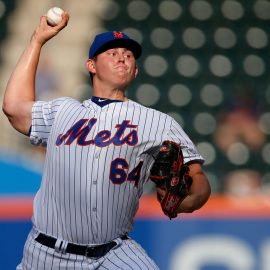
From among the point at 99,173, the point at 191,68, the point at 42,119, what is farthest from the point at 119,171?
the point at 191,68

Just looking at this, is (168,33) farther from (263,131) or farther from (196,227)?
(196,227)

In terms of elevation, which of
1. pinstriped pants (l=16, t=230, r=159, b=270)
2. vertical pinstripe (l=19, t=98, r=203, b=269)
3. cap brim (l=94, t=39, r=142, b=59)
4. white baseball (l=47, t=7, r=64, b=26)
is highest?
white baseball (l=47, t=7, r=64, b=26)

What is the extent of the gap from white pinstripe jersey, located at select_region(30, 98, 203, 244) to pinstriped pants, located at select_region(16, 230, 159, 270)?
0.22ft

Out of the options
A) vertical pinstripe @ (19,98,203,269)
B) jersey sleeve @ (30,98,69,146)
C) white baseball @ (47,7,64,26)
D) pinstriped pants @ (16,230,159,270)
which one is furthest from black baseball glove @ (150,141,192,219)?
white baseball @ (47,7,64,26)

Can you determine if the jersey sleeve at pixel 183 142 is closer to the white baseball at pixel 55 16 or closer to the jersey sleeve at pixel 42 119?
the jersey sleeve at pixel 42 119

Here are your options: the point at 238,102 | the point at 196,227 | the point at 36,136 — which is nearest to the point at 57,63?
the point at 238,102

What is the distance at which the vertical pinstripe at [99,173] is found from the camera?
300cm

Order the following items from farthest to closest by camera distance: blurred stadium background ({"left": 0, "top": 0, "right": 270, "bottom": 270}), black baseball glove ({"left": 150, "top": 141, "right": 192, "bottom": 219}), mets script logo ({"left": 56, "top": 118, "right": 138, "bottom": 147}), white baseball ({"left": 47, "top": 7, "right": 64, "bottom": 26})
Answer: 1. blurred stadium background ({"left": 0, "top": 0, "right": 270, "bottom": 270})
2. white baseball ({"left": 47, "top": 7, "right": 64, "bottom": 26})
3. mets script logo ({"left": 56, "top": 118, "right": 138, "bottom": 147})
4. black baseball glove ({"left": 150, "top": 141, "right": 192, "bottom": 219})

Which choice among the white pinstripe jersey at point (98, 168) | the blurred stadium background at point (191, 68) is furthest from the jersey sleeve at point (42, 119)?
the blurred stadium background at point (191, 68)

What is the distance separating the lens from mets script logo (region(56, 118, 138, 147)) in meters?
3.03

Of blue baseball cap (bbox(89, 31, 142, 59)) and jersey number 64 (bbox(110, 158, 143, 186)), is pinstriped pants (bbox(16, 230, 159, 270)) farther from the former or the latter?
blue baseball cap (bbox(89, 31, 142, 59))

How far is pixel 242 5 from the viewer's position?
822cm

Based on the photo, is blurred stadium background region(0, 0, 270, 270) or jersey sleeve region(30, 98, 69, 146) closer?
jersey sleeve region(30, 98, 69, 146)

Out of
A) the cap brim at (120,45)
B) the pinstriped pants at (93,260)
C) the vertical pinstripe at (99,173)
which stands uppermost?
the cap brim at (120,45)
